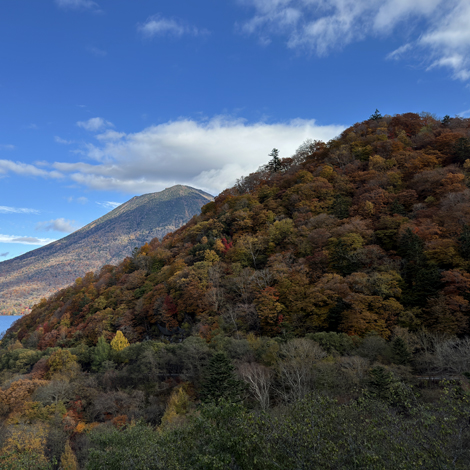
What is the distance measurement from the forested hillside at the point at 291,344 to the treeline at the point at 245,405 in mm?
103

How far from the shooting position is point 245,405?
2091cm

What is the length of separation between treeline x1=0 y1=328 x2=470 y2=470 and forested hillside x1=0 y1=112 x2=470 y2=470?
0.34 ft

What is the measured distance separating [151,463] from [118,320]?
37.5 meters

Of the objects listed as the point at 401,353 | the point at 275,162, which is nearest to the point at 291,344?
the point at 401,353

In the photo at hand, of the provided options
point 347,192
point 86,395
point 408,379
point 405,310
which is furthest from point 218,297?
point 347,192

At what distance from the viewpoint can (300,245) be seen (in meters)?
38.2

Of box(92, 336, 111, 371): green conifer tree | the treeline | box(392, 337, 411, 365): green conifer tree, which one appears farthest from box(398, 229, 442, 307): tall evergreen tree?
box(92, 336, 111, 371): green conifer tree

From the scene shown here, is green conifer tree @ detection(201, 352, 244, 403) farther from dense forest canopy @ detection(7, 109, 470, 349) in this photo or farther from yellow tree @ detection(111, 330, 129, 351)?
yellow tree @ detection(111, 330, 129, 351)

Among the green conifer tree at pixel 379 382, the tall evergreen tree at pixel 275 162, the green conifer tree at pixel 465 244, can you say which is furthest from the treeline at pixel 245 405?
the tall evergreen tree at pixel 275 162

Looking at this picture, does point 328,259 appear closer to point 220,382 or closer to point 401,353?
point 401,353

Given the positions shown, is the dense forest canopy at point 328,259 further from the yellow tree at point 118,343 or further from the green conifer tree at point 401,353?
the yellow tree at point 118,343

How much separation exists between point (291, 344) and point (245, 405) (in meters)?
5.80

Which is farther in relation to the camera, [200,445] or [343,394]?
[343,394]

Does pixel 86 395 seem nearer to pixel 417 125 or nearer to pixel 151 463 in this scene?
pixel 151 463
